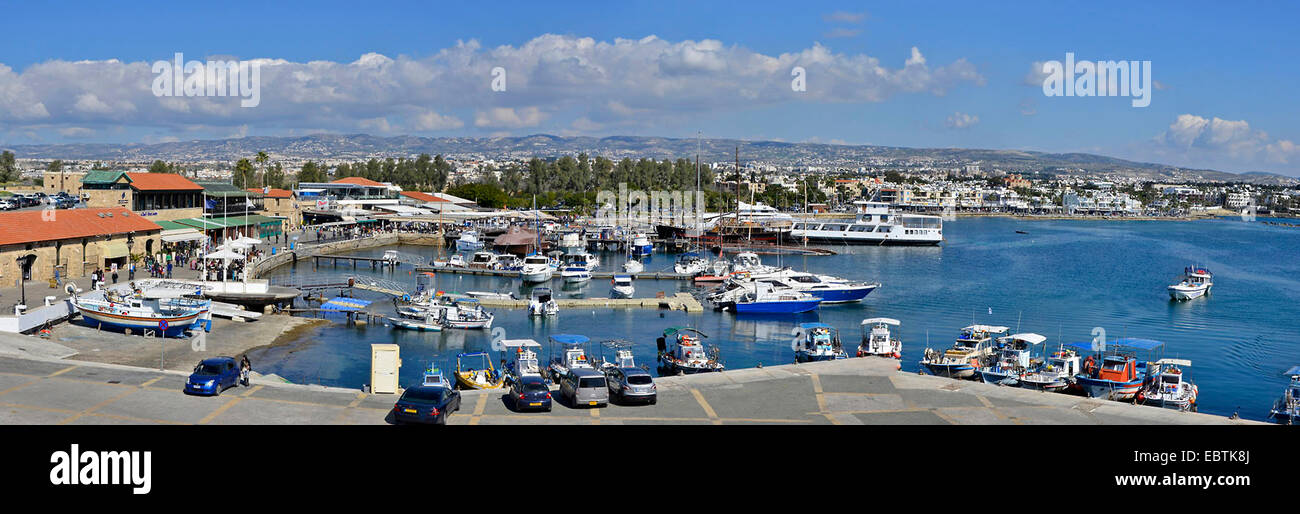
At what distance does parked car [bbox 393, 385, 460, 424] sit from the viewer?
17.4 metres

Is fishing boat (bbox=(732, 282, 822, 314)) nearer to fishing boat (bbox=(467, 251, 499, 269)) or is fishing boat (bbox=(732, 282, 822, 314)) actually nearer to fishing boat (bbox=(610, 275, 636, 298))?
fishing boat (bbox=(610, 275, 636, 298))

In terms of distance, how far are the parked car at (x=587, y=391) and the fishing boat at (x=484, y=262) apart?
4566 centimetres

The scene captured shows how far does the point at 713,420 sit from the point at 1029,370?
51.6 feet

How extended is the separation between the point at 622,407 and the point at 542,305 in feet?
83.4

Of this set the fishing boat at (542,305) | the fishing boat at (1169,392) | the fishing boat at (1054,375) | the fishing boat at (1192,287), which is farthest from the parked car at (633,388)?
the fishing boat at (1192,287)

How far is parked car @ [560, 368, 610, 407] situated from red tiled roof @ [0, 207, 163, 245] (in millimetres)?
29327

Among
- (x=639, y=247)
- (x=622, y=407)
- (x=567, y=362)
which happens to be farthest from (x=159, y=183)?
(x=622, y=407)

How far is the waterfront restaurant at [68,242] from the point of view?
37.8 m

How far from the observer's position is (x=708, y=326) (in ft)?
144

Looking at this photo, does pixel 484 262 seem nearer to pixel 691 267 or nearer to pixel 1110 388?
pixel 691 267

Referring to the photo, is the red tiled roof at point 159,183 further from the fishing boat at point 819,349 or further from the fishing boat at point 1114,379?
the fishing boat at point 1114,379

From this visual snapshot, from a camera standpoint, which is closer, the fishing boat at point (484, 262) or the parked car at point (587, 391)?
the parked car at point (587, 391)
